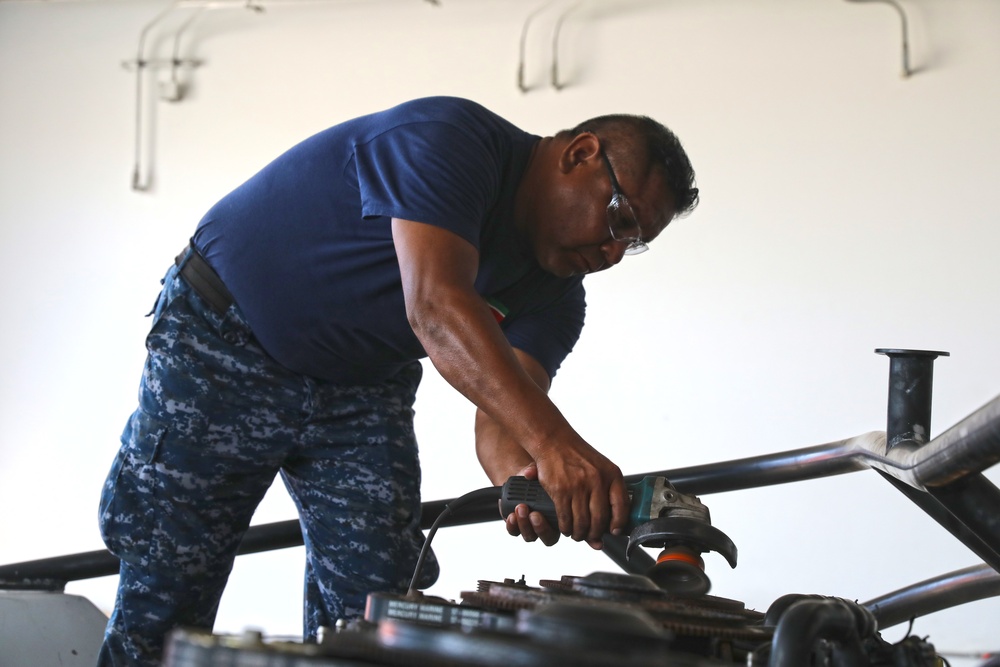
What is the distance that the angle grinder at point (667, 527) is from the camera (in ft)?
3.49

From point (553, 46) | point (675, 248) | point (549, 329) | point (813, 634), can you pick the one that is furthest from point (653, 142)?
point (553, 46)

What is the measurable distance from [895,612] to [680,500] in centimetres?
40

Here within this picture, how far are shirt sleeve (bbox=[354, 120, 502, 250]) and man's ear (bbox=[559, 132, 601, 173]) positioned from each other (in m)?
0.16

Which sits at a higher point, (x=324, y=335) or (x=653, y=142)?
(x=653, y=142)

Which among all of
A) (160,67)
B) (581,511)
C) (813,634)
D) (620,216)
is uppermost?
(160,67)

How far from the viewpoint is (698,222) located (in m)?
3.93

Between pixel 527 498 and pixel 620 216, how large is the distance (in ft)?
1.80

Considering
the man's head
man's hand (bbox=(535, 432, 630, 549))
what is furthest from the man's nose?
man's hand (bbox=(535, 432, 630, 549))

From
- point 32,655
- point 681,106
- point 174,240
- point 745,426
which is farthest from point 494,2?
point 32,655

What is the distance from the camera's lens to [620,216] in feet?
5.68

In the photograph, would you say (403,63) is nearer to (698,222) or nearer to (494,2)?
(494,2)

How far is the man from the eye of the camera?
1.67 m

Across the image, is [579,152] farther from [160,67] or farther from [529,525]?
[160,67]

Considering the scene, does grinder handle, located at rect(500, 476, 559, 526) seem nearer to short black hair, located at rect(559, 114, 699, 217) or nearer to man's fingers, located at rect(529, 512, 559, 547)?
man's fingers, located at rect(529, 512, 559, 547)
